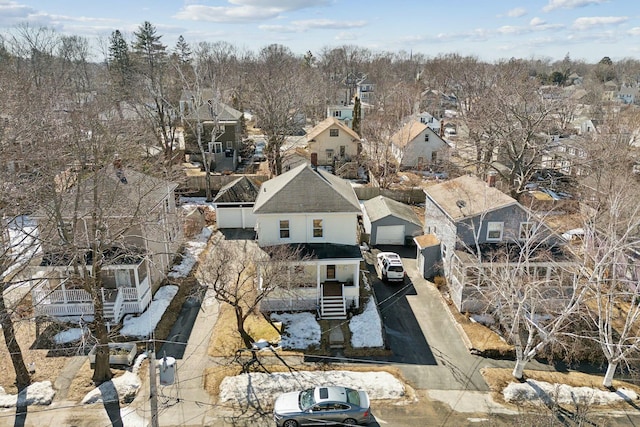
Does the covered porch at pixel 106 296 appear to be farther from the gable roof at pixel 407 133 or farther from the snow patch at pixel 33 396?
the gable roof at pixel 407 133

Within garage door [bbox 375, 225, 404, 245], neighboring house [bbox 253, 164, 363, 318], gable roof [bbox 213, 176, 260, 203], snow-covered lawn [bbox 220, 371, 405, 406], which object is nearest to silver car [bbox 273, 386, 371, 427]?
snow-covered lawn [bbox 220, 371, 405, 406]

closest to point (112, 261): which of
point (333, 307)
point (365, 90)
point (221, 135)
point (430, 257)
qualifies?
point (333, 307)

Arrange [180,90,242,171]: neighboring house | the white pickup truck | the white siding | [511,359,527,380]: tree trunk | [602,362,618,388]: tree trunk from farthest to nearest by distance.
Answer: [180,90,242,171]: neighboring house < the white pickup truck < the white siding < [511,359,527,380]: tree trunk < [602,362,618,388]: tree trunk

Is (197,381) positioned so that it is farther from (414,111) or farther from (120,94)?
(414,111)

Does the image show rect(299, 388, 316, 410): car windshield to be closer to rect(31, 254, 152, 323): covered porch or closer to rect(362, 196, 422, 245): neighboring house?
rect(31, 254, 152, 323): covered porch

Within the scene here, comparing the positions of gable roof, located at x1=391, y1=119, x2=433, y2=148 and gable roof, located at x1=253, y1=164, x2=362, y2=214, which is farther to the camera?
gable roof, located at x1=391, y1=119, x2=433, y2=148

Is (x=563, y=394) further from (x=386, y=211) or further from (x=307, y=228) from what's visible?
(x=386, y=211)

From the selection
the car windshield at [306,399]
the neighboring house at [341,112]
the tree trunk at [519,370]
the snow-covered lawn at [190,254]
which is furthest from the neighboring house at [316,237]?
the neighboring house at [341,112]
